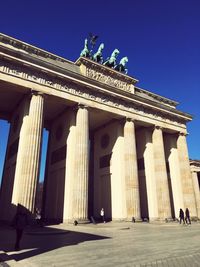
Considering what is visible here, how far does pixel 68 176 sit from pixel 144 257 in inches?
712

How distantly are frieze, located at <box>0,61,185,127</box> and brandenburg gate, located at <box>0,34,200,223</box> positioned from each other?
0.10 metres

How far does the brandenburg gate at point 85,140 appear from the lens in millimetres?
22391

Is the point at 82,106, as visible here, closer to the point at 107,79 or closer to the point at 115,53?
the point at 107,79

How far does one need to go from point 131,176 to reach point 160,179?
5301mm

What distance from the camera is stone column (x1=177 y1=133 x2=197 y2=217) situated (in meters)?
32.3

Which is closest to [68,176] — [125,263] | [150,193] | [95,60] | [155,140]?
[150,193]

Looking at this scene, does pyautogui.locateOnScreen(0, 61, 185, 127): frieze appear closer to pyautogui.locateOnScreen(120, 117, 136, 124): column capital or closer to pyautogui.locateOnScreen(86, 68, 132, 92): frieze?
pyautogui.locateOnScreen(120, 117, 136, 124): column capital

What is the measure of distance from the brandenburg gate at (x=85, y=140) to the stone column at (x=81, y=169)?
0.33ft

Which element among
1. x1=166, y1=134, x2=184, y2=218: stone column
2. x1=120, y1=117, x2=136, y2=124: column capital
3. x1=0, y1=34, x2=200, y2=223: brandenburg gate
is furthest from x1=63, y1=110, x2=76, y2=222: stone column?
x1=166, y1=134, x2=184, y2=218: stone column

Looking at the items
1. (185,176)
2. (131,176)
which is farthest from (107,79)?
(185,176)

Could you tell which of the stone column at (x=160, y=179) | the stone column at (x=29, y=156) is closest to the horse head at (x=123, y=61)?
the stone column at (x=160, y=179)

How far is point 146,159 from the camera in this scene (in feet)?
108

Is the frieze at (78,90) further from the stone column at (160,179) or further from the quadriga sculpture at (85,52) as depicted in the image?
the quadriga sculpture at (85,52)

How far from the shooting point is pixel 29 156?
68.6 feet
